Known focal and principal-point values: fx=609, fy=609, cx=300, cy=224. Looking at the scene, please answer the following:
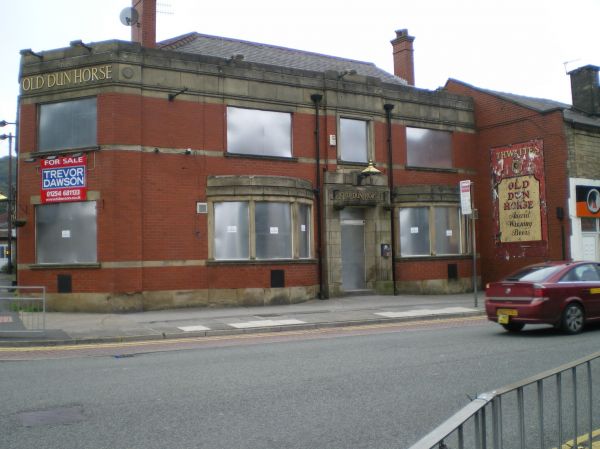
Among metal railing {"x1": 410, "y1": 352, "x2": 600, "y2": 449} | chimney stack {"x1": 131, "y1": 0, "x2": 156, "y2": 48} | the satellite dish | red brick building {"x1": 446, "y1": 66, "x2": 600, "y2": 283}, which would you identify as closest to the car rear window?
metal railing {"x1": 410, "y1": 352, "x2": 600, "y2": 449}

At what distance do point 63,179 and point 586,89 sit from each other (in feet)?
71.8

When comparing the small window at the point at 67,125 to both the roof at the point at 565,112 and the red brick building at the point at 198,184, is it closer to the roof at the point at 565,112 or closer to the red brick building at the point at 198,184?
the red brick building at the point at 198,184

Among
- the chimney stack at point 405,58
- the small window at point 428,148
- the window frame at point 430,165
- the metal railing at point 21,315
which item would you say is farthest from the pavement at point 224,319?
the chimney stack at point 405,58

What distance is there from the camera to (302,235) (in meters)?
20.3

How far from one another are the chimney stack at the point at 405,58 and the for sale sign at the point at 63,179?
16498 mm

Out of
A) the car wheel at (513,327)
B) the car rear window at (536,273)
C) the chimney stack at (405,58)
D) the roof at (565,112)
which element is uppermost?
the chimney stack at (405,58)

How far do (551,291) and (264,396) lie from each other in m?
6.89

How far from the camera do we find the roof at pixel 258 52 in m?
22.5

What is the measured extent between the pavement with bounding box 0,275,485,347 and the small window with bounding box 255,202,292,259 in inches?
69.2

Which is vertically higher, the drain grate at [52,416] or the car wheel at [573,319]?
the car wheel at [573,319]

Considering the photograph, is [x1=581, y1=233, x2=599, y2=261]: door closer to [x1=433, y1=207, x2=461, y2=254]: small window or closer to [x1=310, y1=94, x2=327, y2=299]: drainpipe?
[x1=433, y1=207, x2=461, y2=254]: small window

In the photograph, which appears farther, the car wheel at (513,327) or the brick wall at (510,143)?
the brick wall at (510,143)

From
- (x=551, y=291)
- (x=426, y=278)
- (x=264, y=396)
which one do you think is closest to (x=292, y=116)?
(x=426, y=278)

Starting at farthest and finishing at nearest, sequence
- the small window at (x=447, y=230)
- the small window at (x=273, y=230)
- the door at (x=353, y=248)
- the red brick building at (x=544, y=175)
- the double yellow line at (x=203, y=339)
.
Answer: the small window at (x=447, y=230), the red brick building at (x=544, y=175), the door at (x=353, y=248), the small window at (x=273, y=230), the double yellow line at (x=203, y=339)
